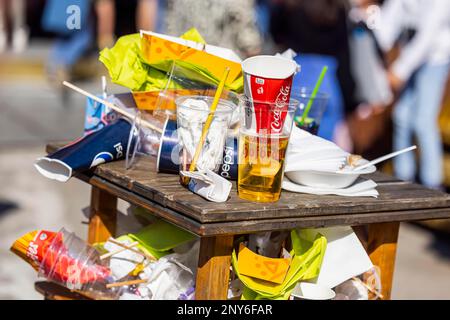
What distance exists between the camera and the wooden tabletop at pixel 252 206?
6.72ft

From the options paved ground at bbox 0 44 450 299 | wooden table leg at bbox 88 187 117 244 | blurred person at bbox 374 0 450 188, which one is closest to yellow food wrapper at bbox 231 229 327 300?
wooden table leg at bbox 88 187 117 244

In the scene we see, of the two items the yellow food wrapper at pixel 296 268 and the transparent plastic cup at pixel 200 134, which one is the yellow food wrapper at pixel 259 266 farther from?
the transparent plastic cup at pixel 200 134

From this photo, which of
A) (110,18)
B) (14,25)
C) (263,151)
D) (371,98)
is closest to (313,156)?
(263,151)

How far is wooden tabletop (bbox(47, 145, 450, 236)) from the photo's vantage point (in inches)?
80.7

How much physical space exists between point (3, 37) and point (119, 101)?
8444 millimetres

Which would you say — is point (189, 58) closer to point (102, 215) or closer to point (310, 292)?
point (102, 215)

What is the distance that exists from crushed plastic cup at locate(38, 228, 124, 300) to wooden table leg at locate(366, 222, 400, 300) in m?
0.79

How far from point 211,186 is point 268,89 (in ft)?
0.98

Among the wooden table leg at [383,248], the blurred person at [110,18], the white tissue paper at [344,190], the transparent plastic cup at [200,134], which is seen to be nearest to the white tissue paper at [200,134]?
the transparent plastic cup at [200,134]

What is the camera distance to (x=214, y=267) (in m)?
2.13

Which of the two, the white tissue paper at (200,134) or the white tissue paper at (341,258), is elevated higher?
the white tissue paper at (200,134)

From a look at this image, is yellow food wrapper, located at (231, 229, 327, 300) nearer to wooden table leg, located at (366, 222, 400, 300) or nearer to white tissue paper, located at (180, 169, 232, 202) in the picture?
white tissue paper, located at (180, 169, 232, 202)

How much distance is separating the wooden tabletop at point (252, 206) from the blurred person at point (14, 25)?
331 inches

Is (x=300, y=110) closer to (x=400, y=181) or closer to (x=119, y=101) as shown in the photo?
(x=400, y=181)
